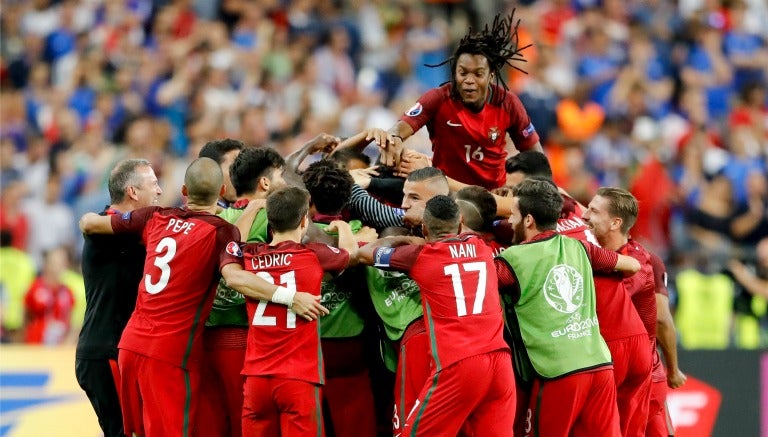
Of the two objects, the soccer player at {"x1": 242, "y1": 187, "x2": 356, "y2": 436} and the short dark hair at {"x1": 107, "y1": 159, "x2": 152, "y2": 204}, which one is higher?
the short dark hair at {"x1": 107, "y1": 159, "x2": 152, "y2": 204}

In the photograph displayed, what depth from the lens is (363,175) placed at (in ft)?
28.7

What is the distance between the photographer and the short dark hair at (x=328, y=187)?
7.93m

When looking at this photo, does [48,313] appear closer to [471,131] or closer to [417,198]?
[471,131]

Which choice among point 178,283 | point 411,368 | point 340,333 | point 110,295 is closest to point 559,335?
point 411,368

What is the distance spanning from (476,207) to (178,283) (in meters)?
1.90

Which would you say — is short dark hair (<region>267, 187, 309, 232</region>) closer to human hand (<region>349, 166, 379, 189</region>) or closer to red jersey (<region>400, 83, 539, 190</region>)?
human hand (<region>349, 166, 379, 189</region>)

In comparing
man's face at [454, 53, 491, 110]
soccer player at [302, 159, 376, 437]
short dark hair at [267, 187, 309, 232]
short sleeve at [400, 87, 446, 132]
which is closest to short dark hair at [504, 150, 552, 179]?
man's face at [454, 53, 491, 110]

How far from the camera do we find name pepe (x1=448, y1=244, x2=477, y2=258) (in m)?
7.27

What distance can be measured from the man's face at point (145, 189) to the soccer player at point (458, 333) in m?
1.71

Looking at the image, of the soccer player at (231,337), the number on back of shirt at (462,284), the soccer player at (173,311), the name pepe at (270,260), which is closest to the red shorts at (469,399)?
the number on back of shirt at (462,284)

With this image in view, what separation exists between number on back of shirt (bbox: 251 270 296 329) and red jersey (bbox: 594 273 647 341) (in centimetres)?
193

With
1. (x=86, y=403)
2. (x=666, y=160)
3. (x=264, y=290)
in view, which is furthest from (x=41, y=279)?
(x=666, y=160)

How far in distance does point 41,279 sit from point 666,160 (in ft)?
23.6

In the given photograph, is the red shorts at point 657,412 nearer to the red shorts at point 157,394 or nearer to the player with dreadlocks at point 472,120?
the player with dreadlocks at point 472,120
